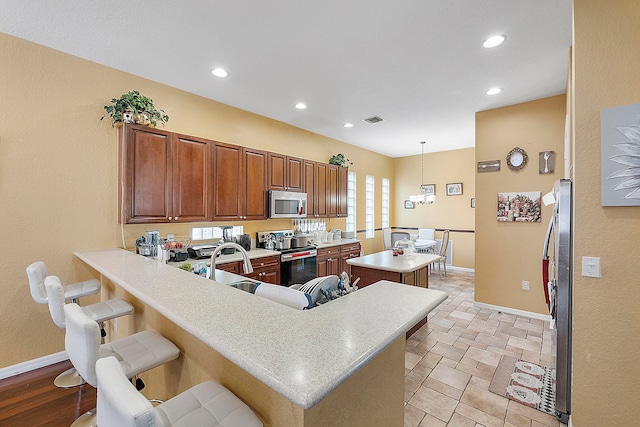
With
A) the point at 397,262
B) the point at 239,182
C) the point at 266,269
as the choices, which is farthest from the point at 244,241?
the point at 397,262

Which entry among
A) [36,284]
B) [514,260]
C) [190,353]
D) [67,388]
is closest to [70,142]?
[36,284]

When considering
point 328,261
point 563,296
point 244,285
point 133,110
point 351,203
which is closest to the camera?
point 563,296

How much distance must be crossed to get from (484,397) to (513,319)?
2009mm

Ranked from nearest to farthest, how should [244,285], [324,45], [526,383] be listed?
[244,285] → [526,383] → [324,45]

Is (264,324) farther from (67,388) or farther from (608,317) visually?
(67,388)

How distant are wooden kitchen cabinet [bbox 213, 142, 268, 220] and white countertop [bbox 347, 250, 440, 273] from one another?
1607mm

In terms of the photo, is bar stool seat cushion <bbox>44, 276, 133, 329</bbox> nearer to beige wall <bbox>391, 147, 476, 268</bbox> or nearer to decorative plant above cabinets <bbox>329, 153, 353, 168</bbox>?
decorative plant above cabinets <bbox>329, 153, 353, 168</bbox>

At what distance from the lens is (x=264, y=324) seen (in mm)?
1056

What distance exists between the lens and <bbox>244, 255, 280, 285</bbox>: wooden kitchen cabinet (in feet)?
11.9

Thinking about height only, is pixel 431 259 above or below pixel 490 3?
below

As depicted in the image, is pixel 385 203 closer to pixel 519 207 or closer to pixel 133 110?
pixel 519 207

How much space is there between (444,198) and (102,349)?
6.94 meters

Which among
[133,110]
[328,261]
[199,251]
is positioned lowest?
→ [328,261]

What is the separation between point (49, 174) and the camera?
2.64m
